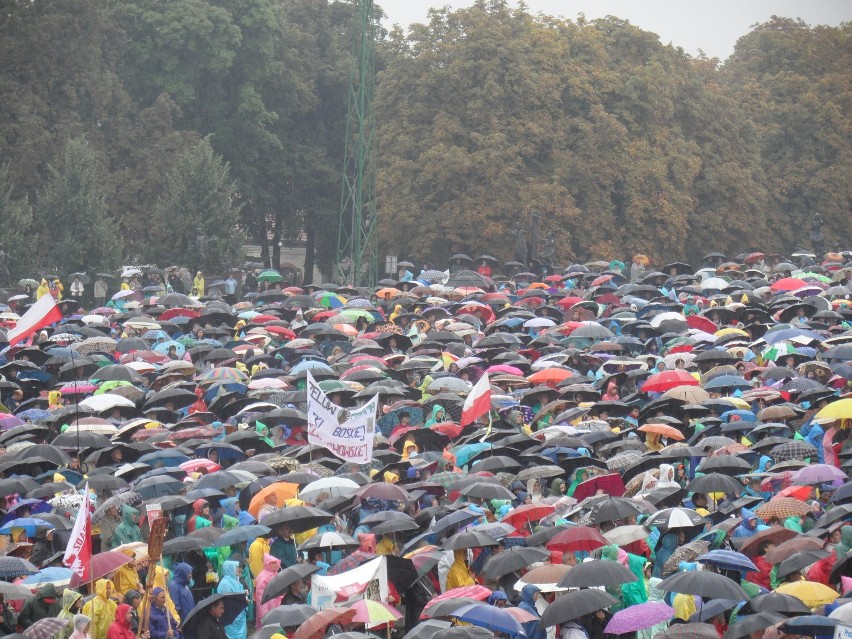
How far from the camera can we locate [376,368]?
21656 millimetres

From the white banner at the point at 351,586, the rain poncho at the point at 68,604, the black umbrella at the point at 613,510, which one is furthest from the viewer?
the black umbrella at the point at 613,510

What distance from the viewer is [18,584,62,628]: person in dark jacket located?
12297mm

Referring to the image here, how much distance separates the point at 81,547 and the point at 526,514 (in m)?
4.32

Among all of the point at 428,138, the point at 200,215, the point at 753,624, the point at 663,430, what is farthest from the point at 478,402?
the point at 428,138

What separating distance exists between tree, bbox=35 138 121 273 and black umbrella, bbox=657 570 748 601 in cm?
3141

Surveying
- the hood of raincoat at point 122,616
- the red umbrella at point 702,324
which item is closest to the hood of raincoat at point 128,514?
the hood of raincoat at point 122,616

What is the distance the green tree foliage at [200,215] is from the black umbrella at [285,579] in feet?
98.7

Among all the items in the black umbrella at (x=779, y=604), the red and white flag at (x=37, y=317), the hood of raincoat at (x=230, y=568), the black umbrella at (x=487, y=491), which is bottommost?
the hood of raincoat at (x=230, y=568)

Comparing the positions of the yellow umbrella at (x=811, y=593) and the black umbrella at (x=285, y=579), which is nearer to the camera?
the yellow umbrella at (x=811, y=593)

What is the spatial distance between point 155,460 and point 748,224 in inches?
1381

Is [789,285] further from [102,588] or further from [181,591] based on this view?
[102,588]

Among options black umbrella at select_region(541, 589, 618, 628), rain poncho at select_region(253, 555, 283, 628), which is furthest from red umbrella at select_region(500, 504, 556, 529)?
black umbrella at select_region(541, 589, 618, 628)

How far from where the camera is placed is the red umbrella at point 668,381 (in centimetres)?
1961

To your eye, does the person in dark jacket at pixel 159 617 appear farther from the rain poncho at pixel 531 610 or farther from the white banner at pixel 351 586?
the rain poncho at pixel 531 610
